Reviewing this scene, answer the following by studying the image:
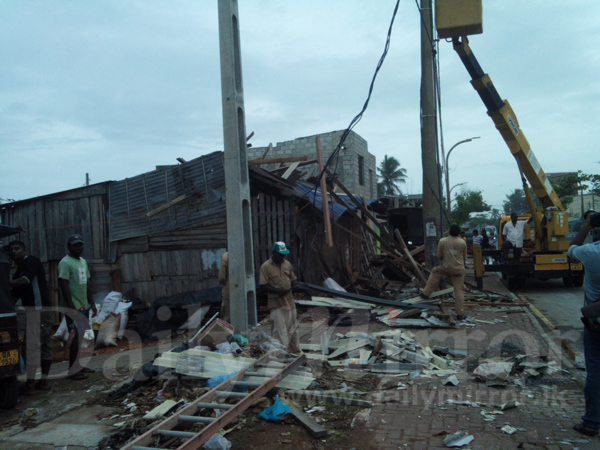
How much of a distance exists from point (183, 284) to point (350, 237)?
6660mm

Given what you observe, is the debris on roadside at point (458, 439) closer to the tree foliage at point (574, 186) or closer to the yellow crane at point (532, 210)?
the yellow crane at point (532, 210)

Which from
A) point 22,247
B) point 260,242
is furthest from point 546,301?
point 22,247

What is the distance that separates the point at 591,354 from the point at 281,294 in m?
3.69

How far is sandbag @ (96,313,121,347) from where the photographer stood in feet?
29.4

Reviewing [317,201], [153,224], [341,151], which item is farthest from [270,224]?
[341,151]

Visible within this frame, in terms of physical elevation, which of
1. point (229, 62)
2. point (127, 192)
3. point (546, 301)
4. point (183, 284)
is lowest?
point (546, 301)

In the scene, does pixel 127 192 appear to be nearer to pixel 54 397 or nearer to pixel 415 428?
pixel 54 397

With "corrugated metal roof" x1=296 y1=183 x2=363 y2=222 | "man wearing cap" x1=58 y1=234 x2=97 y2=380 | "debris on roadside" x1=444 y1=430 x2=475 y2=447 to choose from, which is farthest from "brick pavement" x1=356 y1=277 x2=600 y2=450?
"corrugated metal roof" x1=296 y1=183 x2=363 y2=222

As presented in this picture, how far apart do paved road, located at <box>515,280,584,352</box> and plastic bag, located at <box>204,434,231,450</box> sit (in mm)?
5682

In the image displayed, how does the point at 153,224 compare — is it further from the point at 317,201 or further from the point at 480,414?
the point at 480,414

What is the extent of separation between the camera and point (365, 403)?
4855mm

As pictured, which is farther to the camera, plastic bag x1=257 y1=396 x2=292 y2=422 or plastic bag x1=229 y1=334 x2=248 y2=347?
plastic bag x1=229 y1=334 x2=248 y2=347

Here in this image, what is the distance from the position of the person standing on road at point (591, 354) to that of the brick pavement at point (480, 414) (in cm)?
14

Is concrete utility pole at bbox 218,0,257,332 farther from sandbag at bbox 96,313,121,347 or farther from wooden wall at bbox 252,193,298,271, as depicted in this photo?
wooden wall at bbox 252,193,298,271
